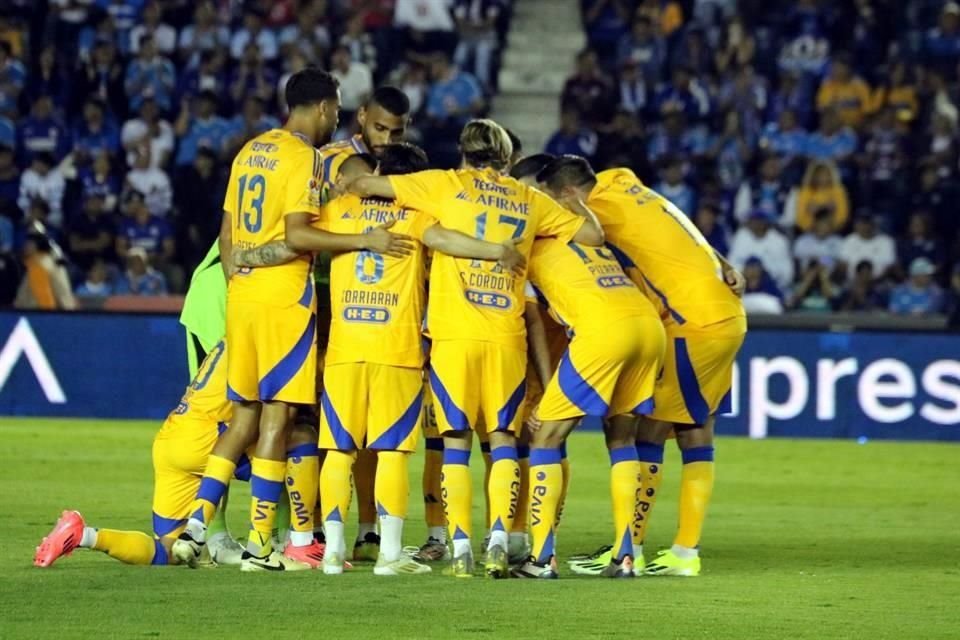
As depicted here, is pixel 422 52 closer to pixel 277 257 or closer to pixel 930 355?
pixel 930 355

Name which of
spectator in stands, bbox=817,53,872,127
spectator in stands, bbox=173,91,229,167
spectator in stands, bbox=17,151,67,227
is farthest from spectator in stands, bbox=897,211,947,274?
spectator in stands, bbox=17,151,67,227

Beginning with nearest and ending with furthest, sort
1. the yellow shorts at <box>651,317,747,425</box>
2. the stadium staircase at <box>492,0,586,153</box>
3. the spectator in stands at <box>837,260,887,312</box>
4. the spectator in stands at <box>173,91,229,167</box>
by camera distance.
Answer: the yellow shorts at <box>651,317,747,425</box>, the spectator in stands at <box>837,260,887,312</box>, the spectator in stands at <box>173,91,229,167</box>, the stadium staircase at <box>492,0,586,153</box>

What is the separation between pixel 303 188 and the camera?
9.70 metres

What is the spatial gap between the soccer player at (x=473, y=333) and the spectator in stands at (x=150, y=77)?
1489cm

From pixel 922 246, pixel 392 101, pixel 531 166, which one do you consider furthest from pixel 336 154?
pixel 922 246

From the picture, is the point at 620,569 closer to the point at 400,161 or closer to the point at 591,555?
the point at 591,555

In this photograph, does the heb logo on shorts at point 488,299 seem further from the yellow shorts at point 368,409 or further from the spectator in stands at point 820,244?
the spectator in stands at point 820,244

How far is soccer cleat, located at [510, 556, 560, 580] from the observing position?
9539mm

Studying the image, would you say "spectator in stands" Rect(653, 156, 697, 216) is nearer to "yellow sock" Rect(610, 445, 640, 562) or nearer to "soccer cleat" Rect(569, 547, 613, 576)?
"soccer cleat" Rect(569, 547, 613, 576)

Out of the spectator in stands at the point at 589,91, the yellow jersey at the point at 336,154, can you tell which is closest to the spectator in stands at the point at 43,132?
the spectator in stands at the point at 589,91

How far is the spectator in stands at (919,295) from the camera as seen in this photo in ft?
68.5

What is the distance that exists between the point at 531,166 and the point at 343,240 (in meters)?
1.34

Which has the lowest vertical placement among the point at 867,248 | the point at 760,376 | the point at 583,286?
the point at 760,376

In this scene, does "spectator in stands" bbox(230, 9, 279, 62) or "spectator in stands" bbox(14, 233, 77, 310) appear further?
"spectator in stands" bbox(230, 9, 279, 62)
